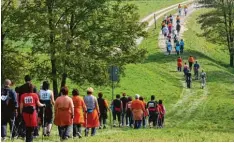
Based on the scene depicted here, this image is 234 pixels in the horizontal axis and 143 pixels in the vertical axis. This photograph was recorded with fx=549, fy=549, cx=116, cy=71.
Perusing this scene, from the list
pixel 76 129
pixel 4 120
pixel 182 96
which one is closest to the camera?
pixel 4 120

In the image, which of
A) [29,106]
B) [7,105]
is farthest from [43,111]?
[29,106]

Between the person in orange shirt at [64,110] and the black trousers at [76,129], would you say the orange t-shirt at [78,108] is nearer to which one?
the black trousers at [76,129]

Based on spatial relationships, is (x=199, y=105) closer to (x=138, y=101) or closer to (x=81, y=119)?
(x=138, y=101)

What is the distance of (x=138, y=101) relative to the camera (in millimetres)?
24562

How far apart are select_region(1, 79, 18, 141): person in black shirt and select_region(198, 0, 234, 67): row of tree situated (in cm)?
4349

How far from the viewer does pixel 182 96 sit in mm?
39906

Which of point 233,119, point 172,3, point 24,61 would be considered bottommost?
point 233,119

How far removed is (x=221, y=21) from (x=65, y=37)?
100 feet

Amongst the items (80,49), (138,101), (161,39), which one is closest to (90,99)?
(138,101)

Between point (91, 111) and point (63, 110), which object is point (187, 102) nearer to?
point (91, 111)

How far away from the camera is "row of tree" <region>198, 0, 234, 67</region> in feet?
192

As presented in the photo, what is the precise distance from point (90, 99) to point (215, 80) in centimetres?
3021

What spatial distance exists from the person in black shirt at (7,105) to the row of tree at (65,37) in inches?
538

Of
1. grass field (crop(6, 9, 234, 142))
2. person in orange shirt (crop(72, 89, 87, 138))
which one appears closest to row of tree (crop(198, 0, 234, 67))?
grass field (crop(6, 9, 234, 142))
